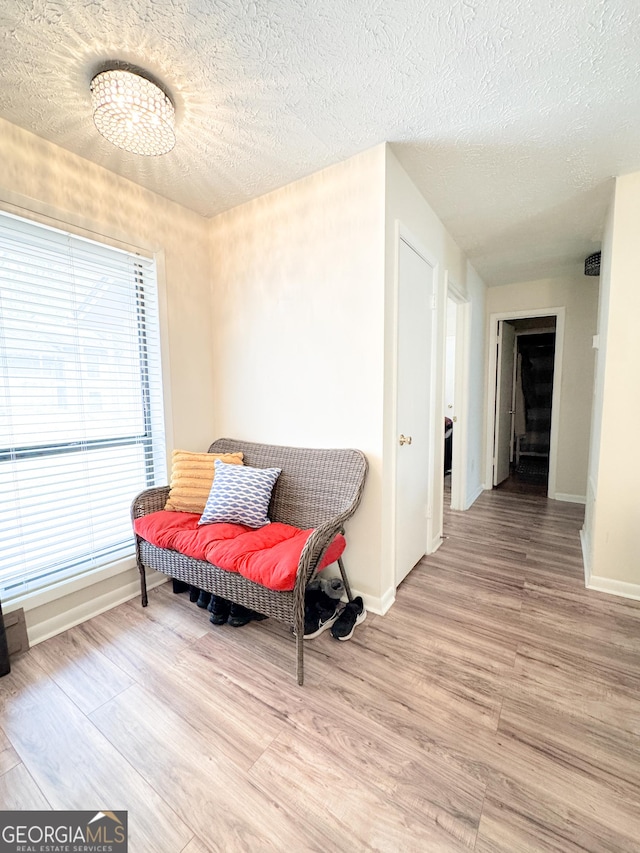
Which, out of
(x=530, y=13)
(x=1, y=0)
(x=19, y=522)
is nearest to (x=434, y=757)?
(x=19, y=522)

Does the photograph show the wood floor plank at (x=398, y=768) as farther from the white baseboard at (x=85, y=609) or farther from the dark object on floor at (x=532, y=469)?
the dark object on floor at (x=532, y=469)

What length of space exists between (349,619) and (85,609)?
4.88ft

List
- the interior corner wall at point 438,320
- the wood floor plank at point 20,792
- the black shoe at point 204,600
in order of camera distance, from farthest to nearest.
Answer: the black shoe at point 204,600 → the interior corner wall at point 438,320 → the wood floor plank at point 20,792

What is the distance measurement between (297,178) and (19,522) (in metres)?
→ 2.43

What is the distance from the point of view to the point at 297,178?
6.88 feet

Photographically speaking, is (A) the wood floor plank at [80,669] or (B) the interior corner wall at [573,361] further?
(B) the interior corner wall at [573,361]

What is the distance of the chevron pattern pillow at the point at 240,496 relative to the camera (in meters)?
1.95

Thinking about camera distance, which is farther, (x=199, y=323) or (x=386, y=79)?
(x=199, y=323)

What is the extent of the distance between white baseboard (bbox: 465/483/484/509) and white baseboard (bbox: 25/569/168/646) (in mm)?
3016

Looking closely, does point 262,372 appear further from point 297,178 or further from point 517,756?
point 517,756

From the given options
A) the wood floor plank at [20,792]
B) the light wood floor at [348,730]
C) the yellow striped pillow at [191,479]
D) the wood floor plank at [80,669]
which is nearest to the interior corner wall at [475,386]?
the light wood floor at [348,730]

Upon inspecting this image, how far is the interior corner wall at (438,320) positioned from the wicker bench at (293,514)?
0.27m

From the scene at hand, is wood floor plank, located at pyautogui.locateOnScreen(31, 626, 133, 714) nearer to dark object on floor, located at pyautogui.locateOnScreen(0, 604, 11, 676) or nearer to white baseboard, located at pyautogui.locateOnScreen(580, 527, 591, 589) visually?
dark object on floor, located at pyautogui.locateOnScreen(0, 604, 11, 676)

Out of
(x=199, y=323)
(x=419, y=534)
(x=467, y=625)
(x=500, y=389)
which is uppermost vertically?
(x=199, y=323)
